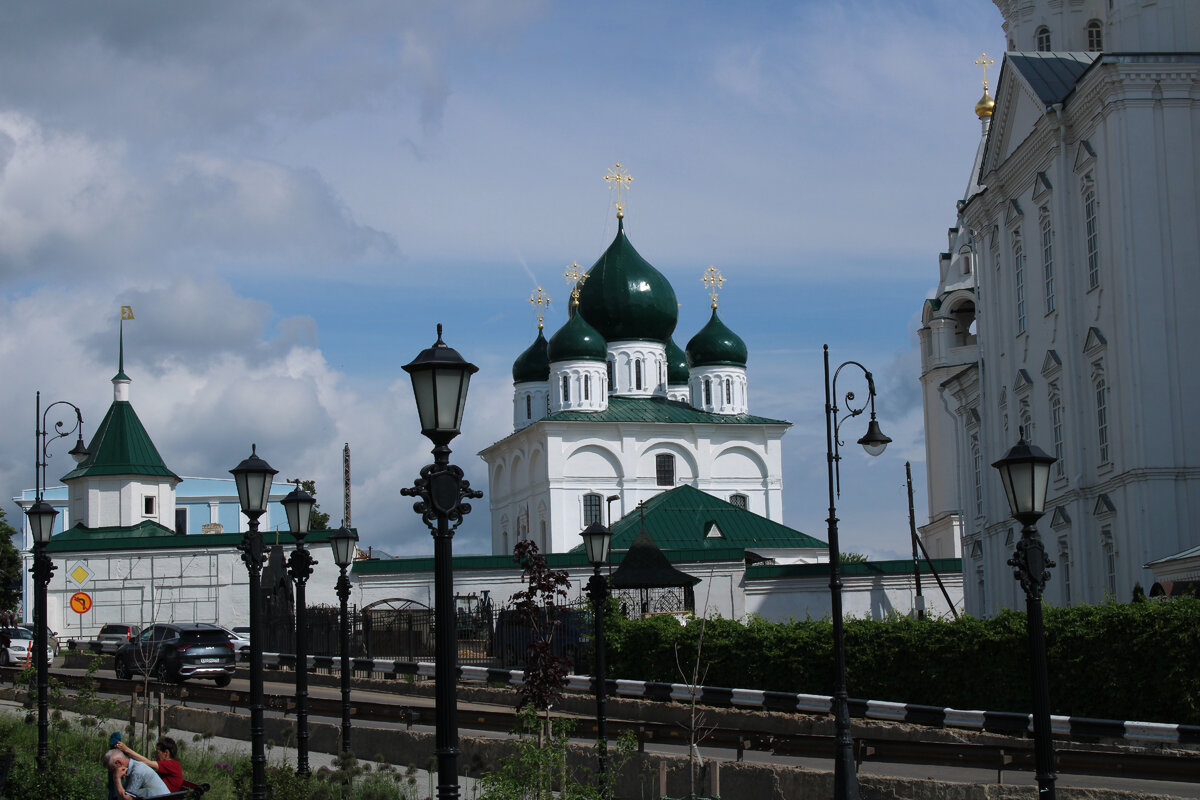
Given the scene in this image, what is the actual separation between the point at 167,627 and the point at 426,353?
22.3 metres

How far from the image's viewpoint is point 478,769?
18.3 meters

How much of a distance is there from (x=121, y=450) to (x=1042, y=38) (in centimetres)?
3252

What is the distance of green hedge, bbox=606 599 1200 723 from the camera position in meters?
18.8

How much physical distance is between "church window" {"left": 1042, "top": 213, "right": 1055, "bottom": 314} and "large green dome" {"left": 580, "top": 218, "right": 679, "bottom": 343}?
32.5 metres

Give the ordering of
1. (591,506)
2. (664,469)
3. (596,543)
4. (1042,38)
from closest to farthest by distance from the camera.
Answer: (596,543)
(1042,38)
(591,506)
(664,469)

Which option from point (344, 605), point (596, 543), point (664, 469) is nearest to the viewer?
point (596, 543)

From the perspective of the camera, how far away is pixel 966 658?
21688 mm

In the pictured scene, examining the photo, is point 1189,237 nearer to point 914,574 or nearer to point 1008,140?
point 1008,140

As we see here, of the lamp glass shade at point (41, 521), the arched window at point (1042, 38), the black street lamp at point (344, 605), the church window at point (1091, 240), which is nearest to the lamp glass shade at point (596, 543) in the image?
the black street lamp at point (344, 605)

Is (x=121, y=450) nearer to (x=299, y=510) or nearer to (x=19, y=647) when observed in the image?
(x=19, y=647)

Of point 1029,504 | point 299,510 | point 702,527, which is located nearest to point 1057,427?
point 299,510

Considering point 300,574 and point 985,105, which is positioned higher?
point 985,105

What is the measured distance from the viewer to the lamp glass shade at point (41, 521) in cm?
1916

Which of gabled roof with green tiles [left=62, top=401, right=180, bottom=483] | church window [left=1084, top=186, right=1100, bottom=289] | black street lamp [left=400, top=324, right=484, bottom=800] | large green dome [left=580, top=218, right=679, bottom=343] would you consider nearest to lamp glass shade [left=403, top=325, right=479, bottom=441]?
black street lamp [left=400, top=324, right=484, bottom=800]
